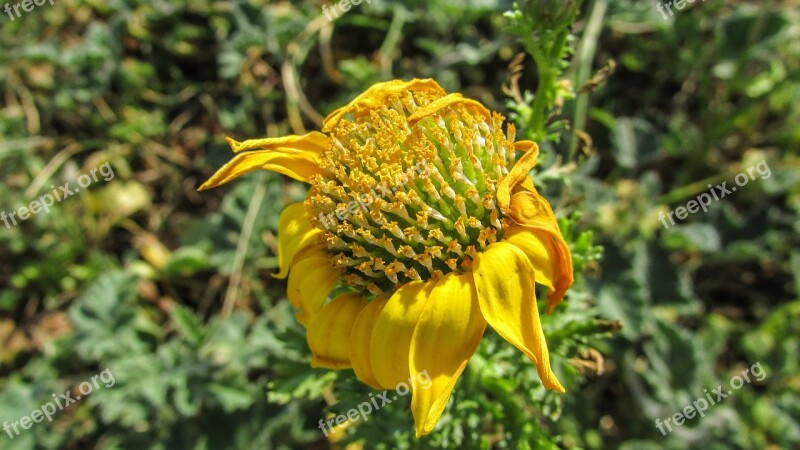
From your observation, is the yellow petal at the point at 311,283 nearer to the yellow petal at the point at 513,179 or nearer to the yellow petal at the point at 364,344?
the yellow petal at the point at 364,344

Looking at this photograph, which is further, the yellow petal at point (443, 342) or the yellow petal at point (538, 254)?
the yellow petal at point (538, 254)

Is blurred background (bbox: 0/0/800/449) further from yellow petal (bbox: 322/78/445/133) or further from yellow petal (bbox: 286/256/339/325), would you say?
yellow petal (bbox: 322/78/445/133)

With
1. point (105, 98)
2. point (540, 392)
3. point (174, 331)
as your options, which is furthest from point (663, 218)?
point (105, 98)

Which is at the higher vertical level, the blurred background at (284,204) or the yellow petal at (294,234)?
the yellow petal at (294,234)
